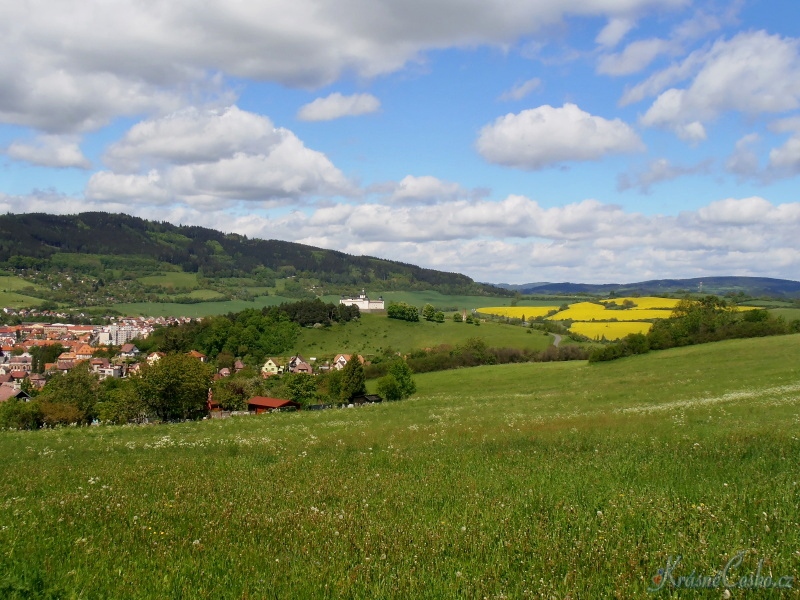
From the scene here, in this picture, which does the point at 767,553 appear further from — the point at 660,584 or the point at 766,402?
the point at 766,402

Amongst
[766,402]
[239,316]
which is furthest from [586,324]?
[766,402]

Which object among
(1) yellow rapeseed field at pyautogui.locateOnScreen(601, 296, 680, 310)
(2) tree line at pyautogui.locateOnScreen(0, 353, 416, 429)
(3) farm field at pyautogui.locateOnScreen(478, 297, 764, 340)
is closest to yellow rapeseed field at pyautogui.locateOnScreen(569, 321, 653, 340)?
(3) farm field at pyautogui.locateOnScreen(478, 297, 764, 340)

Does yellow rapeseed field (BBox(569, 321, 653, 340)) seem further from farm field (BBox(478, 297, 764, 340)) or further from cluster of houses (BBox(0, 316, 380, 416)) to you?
cluster of houses (BBox(0, 316, 380, 416))

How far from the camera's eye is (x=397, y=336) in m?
150

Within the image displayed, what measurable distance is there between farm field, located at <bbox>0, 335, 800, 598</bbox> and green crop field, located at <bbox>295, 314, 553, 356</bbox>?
110 metres

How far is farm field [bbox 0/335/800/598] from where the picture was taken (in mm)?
6164

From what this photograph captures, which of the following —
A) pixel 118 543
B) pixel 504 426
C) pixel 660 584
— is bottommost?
pixel 504 426

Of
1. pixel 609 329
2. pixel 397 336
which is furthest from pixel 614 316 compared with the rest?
pixel 397 336

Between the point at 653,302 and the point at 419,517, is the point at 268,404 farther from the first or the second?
the point at 653,302

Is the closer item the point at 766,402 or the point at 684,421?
the point at 684,421

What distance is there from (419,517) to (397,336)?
14122 centimetres

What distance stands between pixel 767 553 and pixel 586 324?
15345cm

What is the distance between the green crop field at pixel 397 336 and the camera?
437 ft

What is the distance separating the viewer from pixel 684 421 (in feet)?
63.6
